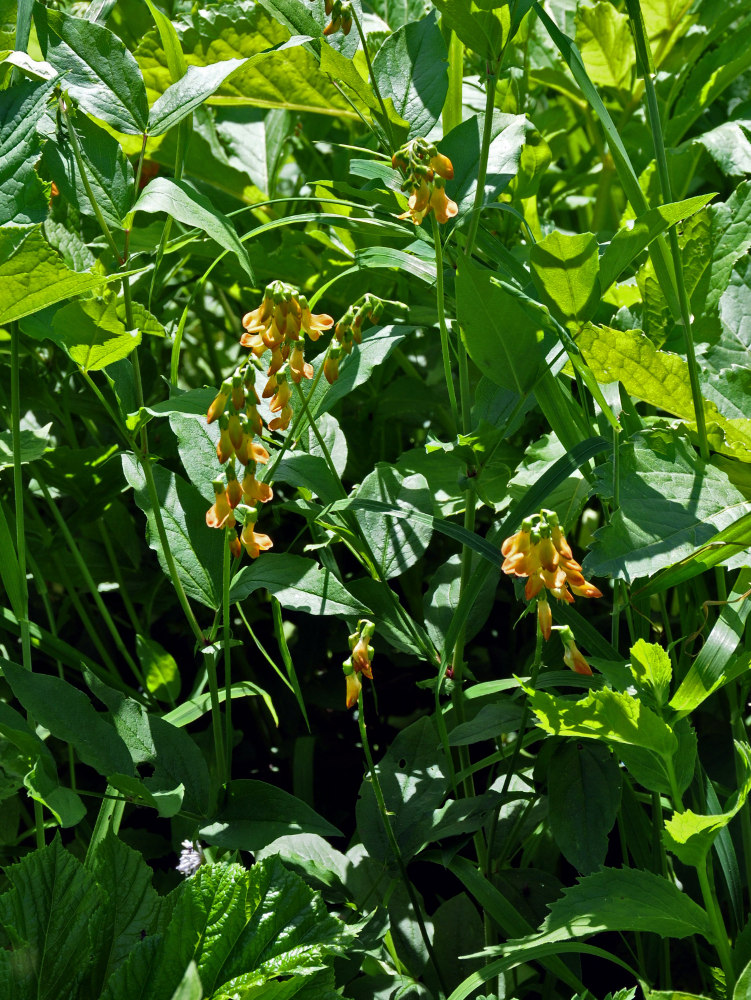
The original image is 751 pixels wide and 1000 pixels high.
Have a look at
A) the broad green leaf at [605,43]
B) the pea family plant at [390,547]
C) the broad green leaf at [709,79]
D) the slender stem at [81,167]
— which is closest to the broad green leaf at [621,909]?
the pea family plant at [390,547]

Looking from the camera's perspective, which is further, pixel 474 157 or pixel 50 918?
pixel 474 157

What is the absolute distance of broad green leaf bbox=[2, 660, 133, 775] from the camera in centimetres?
75

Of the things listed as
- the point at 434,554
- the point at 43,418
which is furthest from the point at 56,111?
the point at 434,554

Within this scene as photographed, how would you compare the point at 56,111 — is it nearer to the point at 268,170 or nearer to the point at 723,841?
the point at 268,170

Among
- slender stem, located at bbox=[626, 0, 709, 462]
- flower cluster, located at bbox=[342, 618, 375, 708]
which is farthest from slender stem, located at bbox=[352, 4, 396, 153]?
flower cluster, located at bbox=[342, 618, 375, 708]

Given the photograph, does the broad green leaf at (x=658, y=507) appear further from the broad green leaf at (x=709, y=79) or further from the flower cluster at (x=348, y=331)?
the broad green leaf at (x=709, y=79)

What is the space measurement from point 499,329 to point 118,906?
533 mm

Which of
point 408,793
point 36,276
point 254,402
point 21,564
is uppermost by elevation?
point 36,276

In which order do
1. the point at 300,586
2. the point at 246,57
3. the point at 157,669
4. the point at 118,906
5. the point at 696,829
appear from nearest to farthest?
1. the point at 696,829
2. the point at 118,906
3. the point at 300,586
4. the point at 157,669
5. the point at 246,57

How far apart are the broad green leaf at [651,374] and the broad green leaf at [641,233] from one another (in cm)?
6

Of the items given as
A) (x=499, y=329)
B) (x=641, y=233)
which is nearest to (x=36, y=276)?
(x=499, y=329)

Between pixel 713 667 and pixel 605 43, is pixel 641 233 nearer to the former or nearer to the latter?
pixel 713 667

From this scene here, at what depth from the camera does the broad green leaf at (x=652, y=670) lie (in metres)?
A: 0.67

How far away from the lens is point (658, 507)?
2.45 feet
